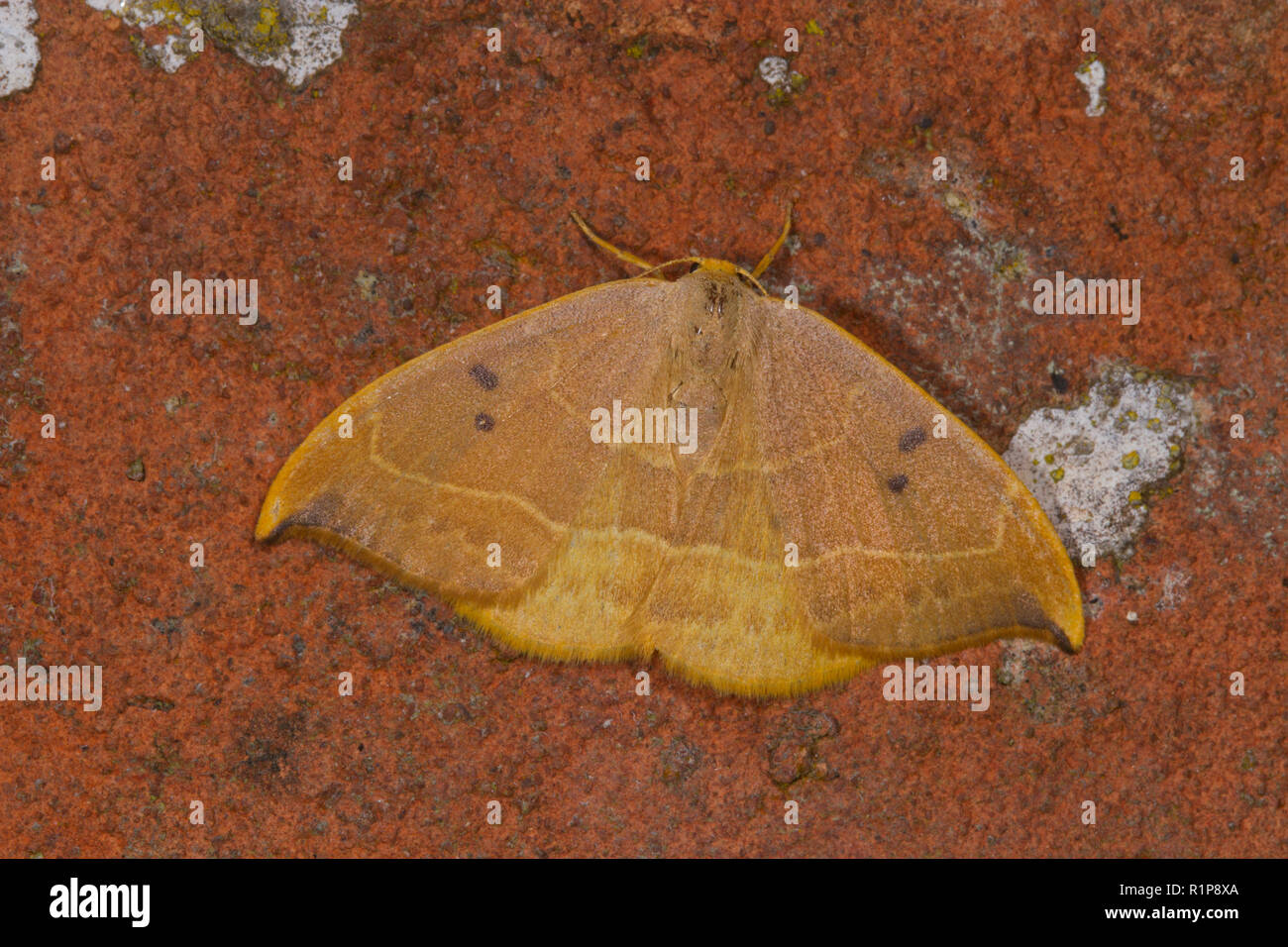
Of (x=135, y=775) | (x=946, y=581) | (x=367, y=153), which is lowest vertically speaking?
(x=135, y=775)

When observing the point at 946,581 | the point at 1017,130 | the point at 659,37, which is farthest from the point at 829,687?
the point at 659,37

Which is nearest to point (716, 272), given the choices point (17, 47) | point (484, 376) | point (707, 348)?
point (707, 348)

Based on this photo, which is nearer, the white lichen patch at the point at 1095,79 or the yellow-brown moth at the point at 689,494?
the yellow-brown moth at the point at 689,494

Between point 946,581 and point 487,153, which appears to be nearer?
point 946,581

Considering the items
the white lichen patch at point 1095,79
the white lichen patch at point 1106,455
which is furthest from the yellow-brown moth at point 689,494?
the white lichen patch at point 1095,79

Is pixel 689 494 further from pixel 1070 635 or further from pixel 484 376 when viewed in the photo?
pixel 1070 635

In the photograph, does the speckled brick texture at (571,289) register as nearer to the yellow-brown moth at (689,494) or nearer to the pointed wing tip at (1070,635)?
the yellow-brown moth at (689,494)

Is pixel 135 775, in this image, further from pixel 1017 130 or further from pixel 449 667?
pixel 1017 130
